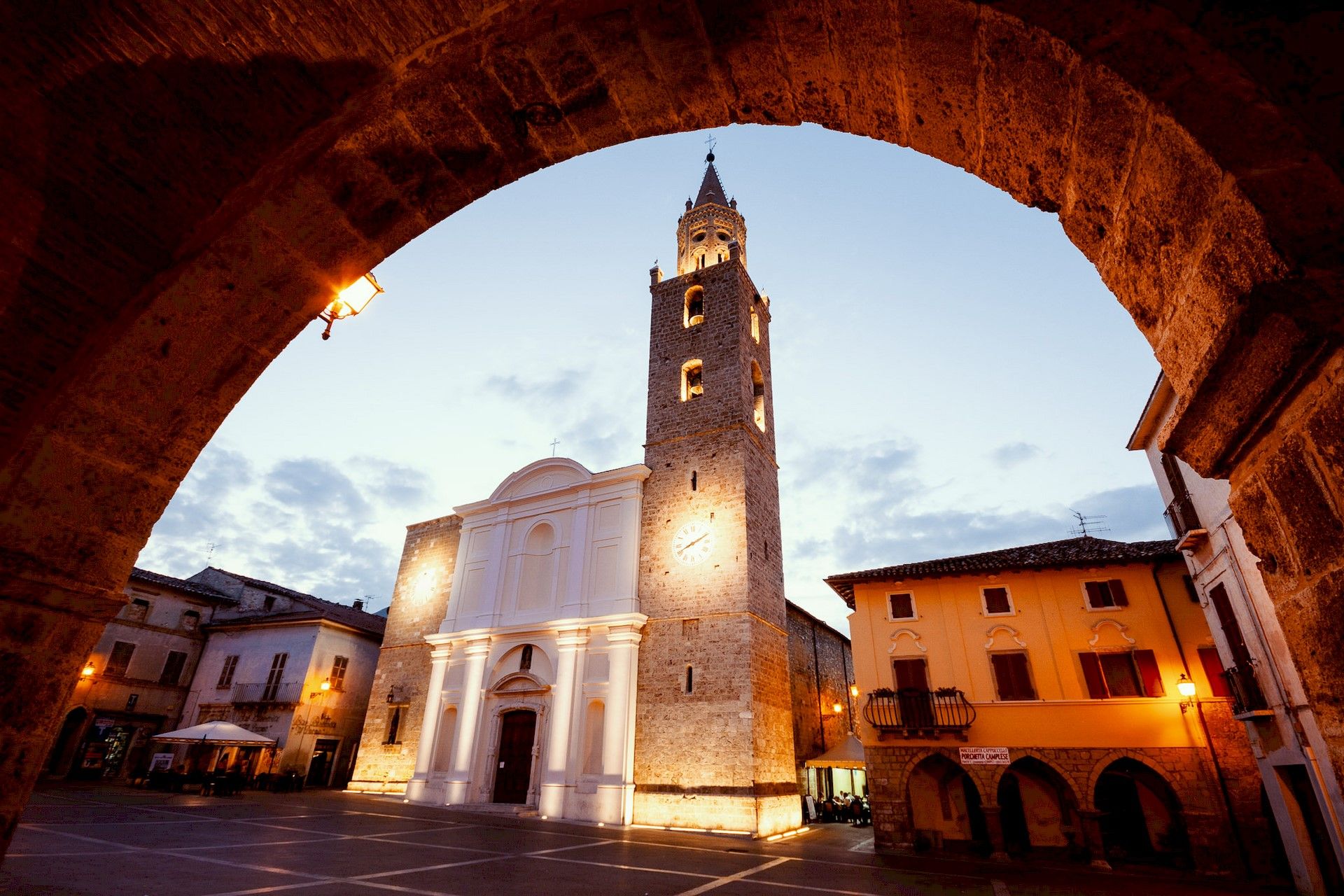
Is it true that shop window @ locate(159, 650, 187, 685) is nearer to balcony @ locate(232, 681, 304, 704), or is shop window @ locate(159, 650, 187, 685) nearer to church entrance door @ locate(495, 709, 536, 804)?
balcony @ locate(232, 681, 304, 704)

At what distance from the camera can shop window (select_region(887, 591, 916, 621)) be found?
1617 cm

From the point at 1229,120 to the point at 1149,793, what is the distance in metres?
19.1

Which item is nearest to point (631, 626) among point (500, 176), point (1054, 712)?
point (1054, 712)

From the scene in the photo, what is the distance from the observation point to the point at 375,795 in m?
21.7

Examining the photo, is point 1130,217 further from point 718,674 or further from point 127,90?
point 718,674

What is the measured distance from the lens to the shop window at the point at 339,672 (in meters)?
25.7

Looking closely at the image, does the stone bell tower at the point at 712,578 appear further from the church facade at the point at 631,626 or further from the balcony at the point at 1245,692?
the balcony at the point at 1245,692

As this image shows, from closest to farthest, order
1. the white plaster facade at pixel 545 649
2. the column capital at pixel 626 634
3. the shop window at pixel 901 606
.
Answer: the shop window at pixel 901 606
the white plaster facade at pixel 545 649
the column capital at pixel 626 634

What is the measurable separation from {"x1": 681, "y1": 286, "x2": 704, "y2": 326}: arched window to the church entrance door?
15304 mm

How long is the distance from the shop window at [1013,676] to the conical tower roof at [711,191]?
77.4 ft

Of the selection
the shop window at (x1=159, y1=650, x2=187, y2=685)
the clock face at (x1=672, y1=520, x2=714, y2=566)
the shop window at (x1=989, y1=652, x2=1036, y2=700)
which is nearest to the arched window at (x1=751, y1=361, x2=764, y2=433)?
the clock face at (x1=672, y1=520, x2=714, y2=566)

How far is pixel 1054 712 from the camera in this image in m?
14.1

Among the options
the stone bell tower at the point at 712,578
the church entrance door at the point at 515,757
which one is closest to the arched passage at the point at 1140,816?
the stone bell tower at the point at 712,578

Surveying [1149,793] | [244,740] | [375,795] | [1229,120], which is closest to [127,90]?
[1229,120]
